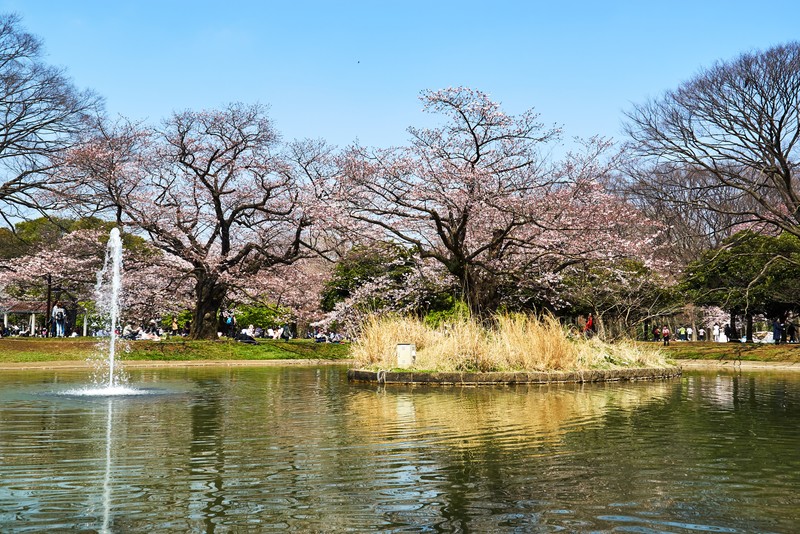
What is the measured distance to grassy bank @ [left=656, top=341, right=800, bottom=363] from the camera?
27984 mm

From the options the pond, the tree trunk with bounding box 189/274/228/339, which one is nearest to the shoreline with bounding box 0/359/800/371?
the tree trunk with bounding box 189/274/228/339

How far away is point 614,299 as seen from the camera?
30359mm

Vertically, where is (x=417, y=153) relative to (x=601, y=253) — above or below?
above

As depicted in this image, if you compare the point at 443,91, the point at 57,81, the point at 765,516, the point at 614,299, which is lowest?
the point at 765,516

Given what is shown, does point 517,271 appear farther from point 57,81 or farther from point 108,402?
point 57,81

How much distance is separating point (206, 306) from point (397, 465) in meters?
27.6

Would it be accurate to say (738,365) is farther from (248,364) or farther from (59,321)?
(59,321)

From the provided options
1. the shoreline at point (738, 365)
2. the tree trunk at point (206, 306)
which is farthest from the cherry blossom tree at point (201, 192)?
the shoreline at point (738, 365)

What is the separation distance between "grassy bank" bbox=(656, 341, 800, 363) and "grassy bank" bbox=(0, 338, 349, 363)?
13674 mm

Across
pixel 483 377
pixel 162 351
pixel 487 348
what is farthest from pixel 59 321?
pixel 483 377

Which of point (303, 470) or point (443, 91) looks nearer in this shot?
point (303, 470)

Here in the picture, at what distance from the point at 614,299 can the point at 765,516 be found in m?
26.1

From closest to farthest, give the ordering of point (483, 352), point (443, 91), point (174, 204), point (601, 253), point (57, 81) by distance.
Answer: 1. point (483, 352)
2. point (443, 91)
3. point (601, 253)
4. point (57, 81)
5. point (174, 204)

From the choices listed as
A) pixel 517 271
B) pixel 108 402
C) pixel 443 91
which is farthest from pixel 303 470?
pixel 517 271
